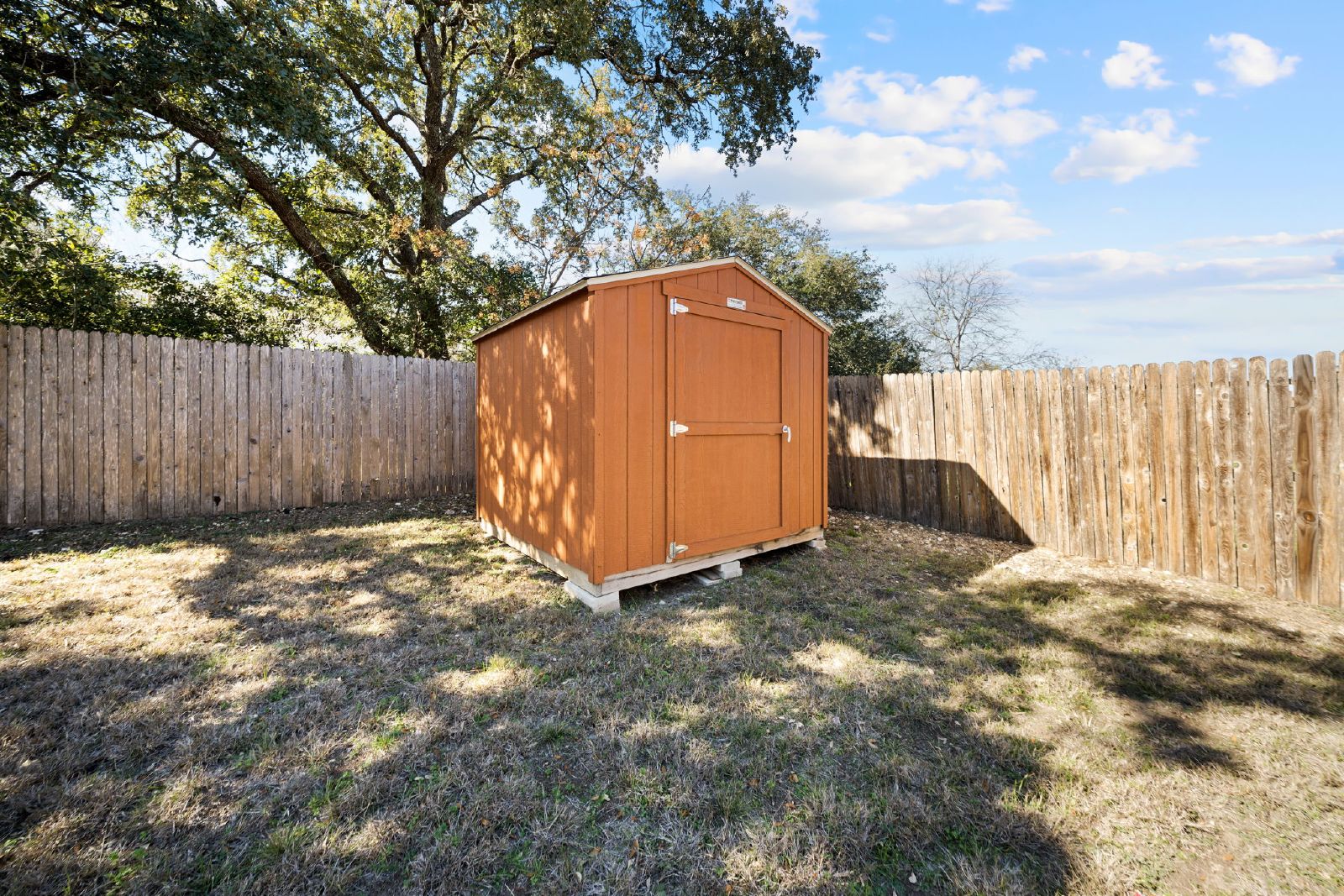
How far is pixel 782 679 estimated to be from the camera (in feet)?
9.23

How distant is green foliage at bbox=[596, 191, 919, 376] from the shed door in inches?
329

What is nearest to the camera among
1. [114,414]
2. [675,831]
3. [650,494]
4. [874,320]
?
[675,831]

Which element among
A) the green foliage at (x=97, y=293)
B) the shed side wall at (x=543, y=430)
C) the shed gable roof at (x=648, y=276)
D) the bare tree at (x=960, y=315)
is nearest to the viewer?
the shed gable roof at (x=648, y=276)

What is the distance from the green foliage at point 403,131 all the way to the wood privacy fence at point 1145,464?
309 inches

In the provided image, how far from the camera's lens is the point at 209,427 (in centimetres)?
630

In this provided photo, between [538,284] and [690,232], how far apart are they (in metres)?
4.03

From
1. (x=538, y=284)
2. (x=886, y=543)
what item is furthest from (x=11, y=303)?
(x=886, y=543)

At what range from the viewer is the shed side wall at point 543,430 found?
12.5 ft

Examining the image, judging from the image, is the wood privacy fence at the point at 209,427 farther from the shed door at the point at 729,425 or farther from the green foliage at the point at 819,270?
the green foliage at the point at 819,270

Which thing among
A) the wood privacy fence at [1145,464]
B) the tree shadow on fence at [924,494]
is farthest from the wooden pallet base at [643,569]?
the wood privacy fence at [1145,464]

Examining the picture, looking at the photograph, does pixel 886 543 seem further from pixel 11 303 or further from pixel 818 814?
pixel 11 303

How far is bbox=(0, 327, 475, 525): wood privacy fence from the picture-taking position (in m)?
5.41

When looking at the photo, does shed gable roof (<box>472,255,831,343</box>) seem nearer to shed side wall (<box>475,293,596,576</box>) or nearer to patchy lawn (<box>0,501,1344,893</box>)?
shed side wall (<box>475,293,596,576</box>)

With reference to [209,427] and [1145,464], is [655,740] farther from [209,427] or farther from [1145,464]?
[209,427]
